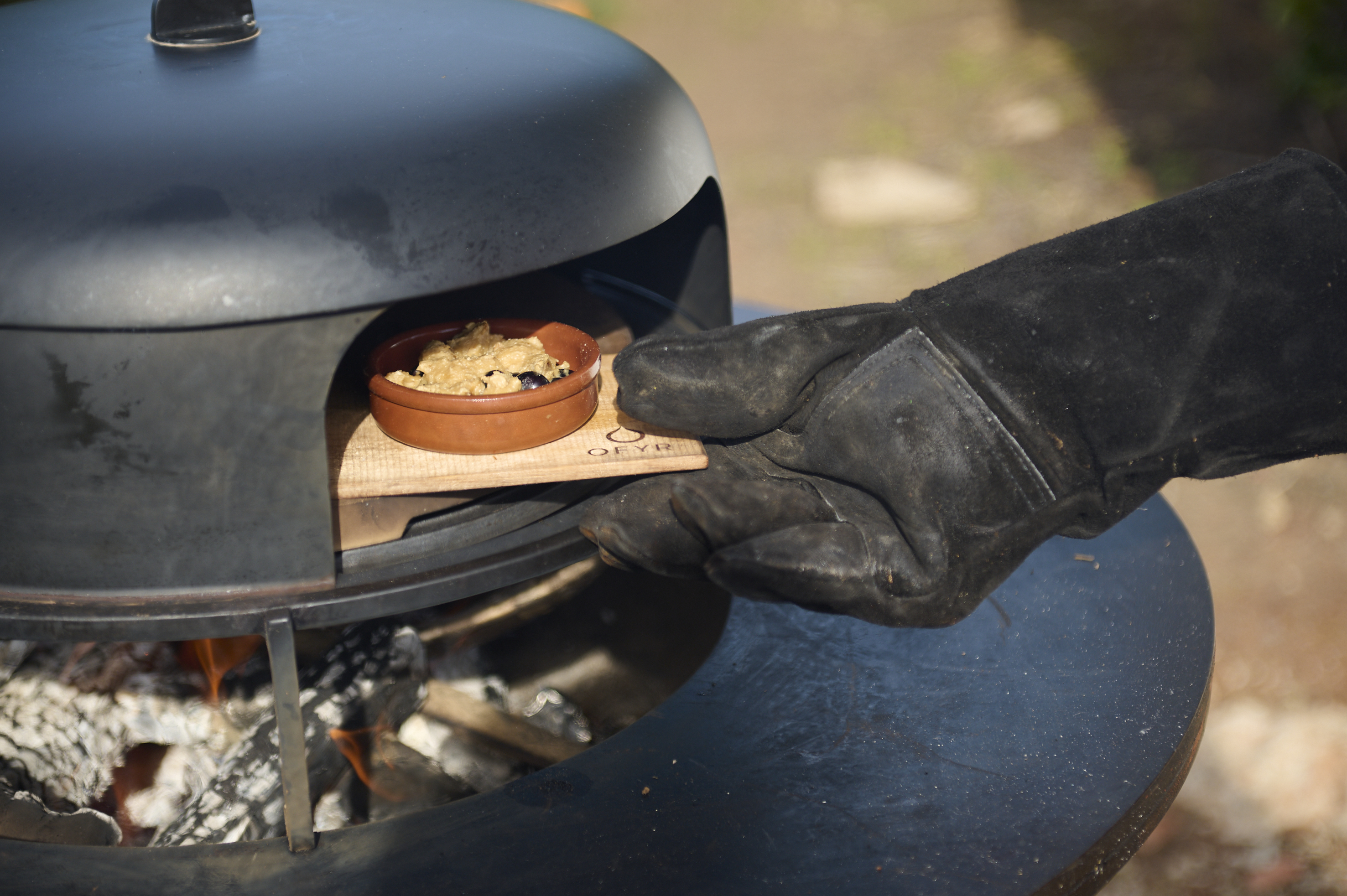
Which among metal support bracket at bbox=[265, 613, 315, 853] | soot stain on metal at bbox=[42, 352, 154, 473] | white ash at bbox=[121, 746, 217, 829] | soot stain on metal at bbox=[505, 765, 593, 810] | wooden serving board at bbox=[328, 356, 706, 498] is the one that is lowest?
white ash at bbox=[121, 746, 217, 829]

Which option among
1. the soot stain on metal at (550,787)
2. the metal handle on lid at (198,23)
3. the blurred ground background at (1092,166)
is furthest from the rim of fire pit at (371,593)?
the blurred ground background at (1092,166)

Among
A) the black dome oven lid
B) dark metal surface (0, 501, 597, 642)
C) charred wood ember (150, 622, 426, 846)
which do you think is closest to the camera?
the black dome oven lid

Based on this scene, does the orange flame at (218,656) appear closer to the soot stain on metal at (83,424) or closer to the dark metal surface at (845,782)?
the dark metal surface at (845,782)

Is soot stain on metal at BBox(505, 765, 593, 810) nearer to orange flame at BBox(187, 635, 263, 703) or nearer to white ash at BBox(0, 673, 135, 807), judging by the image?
orange flame at BBox(187, 635, 263, 703)

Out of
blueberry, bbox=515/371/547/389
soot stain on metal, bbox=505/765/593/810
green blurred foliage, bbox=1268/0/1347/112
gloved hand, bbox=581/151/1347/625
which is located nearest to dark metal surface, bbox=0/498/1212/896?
soot stain on metal, bbox=505/765/593/810

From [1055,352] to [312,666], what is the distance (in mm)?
1165

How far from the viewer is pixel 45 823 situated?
137cm

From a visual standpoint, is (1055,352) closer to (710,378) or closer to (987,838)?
(710,378)

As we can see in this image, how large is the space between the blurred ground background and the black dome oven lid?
170 cm

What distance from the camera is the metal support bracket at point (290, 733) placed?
1099mm

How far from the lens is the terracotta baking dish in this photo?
3.97ft

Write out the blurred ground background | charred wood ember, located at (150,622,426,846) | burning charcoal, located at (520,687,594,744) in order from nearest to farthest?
charred wood ember, located at (150,622,426,846) → burning charcoal, located at (520,687,594,744) → the blurred ground background

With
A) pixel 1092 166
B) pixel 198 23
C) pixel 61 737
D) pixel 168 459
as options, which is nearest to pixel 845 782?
pixel 168 459

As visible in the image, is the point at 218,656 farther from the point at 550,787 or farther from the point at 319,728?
the point at 550,787
